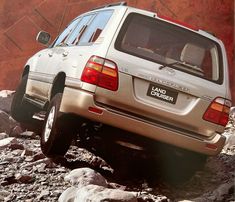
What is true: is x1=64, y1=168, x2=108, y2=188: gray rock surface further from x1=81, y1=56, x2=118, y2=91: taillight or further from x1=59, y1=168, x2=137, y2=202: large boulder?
x1=81, y1=56, x2=118, y2=91: taillight

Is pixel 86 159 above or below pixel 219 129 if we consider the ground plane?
below

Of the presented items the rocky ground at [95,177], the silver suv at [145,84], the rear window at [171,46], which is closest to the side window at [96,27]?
the silver suv at [145,84]

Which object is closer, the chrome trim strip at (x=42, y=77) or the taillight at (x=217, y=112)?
the taillight at (x=217, y=112)

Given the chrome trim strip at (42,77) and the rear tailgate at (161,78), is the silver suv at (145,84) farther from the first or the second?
the chrome trim strip at (42,77)

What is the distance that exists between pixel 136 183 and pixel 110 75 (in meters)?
1.55

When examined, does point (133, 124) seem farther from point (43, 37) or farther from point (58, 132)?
point (43, 37)

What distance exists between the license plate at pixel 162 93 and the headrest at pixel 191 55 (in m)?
0.49

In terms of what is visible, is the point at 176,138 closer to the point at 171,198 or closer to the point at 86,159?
the point at 171,198

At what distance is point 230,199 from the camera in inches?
195

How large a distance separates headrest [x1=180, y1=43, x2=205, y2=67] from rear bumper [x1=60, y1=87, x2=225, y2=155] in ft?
2.67

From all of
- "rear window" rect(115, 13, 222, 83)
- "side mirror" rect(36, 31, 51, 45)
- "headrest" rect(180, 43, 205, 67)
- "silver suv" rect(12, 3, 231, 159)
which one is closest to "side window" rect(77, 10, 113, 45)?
"silver suv" rect(12, 3, 231, 159)

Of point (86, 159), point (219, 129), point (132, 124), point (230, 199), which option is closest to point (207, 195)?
point (230, 199)

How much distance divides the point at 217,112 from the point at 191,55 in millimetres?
692

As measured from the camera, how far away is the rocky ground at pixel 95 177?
4383 millimetres
